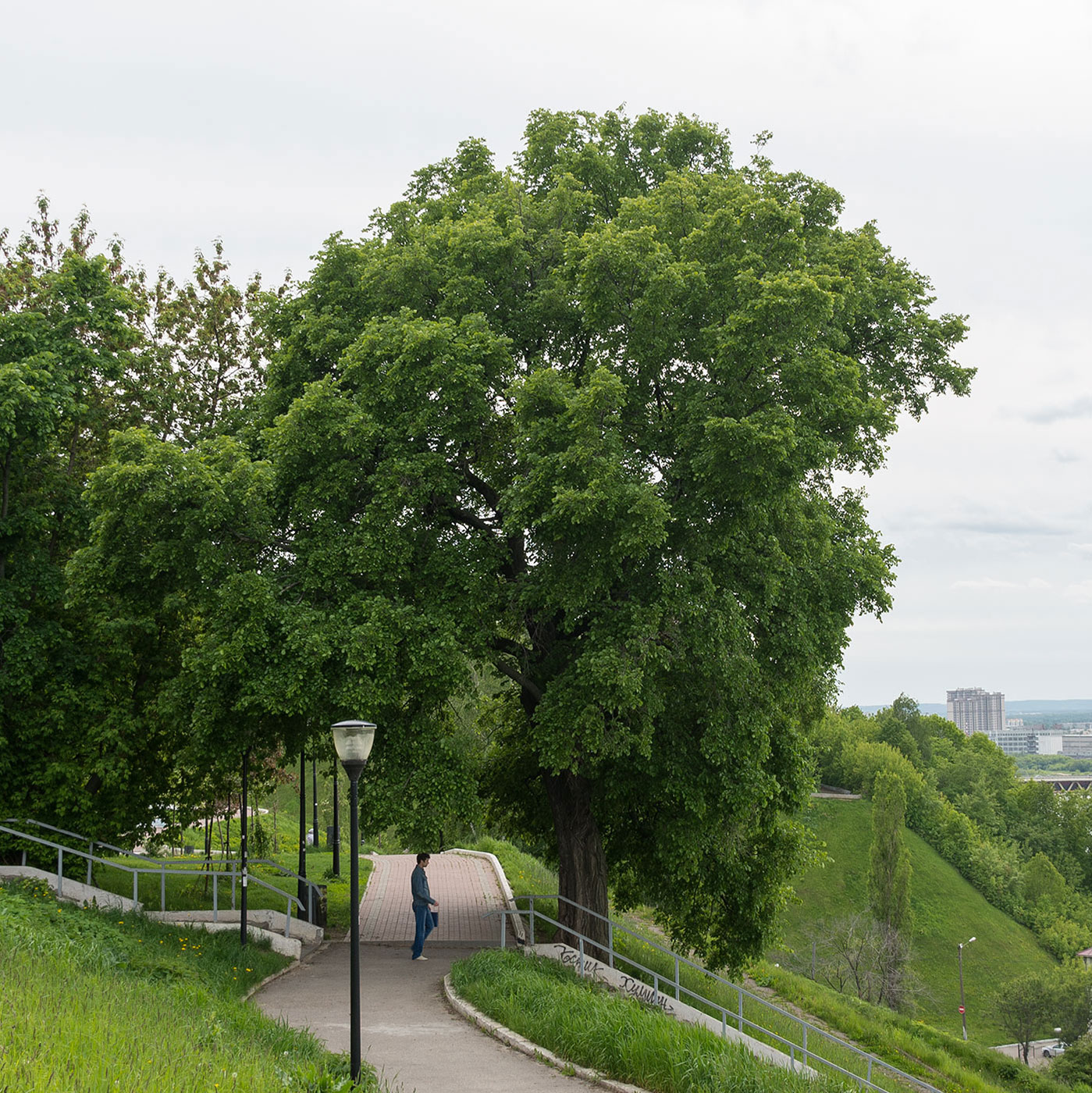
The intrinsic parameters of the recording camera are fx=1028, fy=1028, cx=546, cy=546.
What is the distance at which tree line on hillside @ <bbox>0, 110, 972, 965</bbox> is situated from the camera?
14859mm

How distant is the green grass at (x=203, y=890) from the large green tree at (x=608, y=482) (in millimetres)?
4965

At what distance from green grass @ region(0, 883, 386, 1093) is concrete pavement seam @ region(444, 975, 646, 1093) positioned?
2269 mm

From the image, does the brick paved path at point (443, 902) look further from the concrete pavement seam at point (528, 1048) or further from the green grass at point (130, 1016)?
the concrete pavement seam at point (528, 1048)

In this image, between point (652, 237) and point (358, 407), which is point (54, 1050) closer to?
point (358, 407)

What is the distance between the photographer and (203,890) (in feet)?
67.6

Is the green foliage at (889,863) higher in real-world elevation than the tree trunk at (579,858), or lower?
lower

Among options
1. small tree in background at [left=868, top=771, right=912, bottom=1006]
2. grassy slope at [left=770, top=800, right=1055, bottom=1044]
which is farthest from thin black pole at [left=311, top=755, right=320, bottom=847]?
small tree in background at [left=868, top=771, right=912, bottom=1006]

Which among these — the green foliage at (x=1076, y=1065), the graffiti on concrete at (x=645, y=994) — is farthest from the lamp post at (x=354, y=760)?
the green foliage at (x=1076, y=1065)

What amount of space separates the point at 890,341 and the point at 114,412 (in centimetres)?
1552

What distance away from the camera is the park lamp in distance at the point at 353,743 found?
9648 mm

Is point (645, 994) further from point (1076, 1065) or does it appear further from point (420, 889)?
point (1076, 1065)

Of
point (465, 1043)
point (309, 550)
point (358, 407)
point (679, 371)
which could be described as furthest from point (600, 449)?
point (465, 1043)

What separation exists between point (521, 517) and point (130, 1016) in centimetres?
845

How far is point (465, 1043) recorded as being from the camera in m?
11.5
